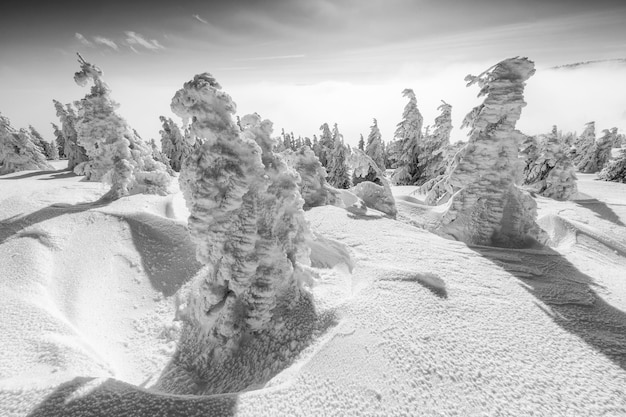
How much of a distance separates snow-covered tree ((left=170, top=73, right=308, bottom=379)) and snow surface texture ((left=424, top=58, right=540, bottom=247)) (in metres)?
11.1

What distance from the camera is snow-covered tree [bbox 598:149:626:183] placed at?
32.7 meters

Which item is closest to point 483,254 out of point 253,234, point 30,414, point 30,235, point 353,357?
point 353,357

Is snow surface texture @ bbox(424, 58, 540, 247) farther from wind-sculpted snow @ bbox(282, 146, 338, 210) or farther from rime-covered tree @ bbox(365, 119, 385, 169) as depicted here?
rime-covered tree @ bbox(365, 119, 385, 169)

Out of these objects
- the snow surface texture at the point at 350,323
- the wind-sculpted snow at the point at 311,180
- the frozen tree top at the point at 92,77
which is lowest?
the snow surface texture at the point at 350,323

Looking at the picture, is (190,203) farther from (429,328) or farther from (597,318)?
(597,318)

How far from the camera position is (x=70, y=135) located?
126 ft

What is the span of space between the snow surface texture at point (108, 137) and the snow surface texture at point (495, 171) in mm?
20028

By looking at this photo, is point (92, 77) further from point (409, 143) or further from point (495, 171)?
point (409, 143)

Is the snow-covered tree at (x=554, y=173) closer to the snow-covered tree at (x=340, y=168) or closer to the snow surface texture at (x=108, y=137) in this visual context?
the snow-covered tree at (x=340, y=168)

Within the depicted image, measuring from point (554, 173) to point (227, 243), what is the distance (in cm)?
3109

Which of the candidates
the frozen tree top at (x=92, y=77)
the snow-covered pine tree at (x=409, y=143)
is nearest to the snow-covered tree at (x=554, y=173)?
the snow-covered pine tree at (x=409, y=143)

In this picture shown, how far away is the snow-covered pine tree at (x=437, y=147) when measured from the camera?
33.3 metres

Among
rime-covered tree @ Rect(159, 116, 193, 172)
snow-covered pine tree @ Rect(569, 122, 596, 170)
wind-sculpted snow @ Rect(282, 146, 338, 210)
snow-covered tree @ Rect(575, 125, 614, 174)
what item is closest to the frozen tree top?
wind-sculpted snow @ Rect(282, 146, 338, 210)

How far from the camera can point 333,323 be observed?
24.2 ft
